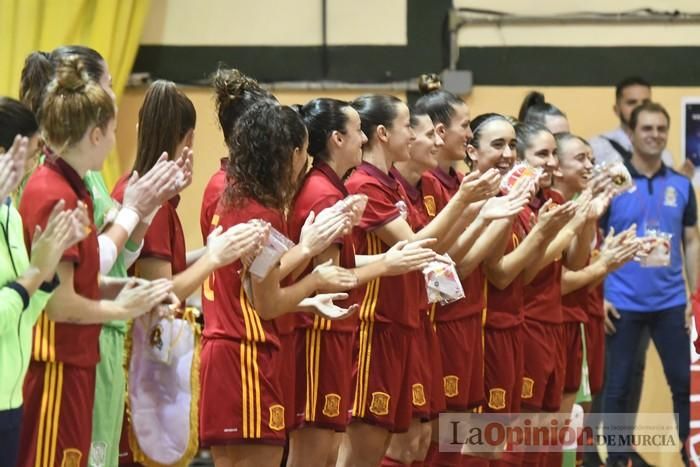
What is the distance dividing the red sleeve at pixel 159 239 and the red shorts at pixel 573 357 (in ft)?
10.1

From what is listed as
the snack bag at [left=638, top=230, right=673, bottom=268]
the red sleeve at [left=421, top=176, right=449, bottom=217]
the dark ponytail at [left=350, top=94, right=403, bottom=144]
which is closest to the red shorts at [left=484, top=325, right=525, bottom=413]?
the red sleeve at [left=421, top=176, right=449, bottom=217]

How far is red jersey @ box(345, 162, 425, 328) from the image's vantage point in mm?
5059

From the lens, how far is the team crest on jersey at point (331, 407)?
184 inches

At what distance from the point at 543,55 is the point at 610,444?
252 cm

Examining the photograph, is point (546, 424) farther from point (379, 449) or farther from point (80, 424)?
point (80, 424)

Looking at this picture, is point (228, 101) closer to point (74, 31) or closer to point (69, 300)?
point (69, 300)

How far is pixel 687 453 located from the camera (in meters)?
6.72

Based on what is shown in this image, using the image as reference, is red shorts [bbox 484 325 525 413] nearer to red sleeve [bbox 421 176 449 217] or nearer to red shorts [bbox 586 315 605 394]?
red sleeve [bbox 421 176 449 217]

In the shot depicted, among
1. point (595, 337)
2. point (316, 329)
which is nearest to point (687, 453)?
point (595, 337)

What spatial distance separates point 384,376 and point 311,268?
608 millimetres

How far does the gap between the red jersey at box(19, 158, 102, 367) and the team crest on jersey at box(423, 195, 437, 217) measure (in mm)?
2283

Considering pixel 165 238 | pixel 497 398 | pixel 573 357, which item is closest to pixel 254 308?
pixel 165 238

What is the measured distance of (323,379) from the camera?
4711 mm

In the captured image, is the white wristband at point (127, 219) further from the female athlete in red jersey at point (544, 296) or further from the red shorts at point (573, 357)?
the red shorts at point (573, 357)
